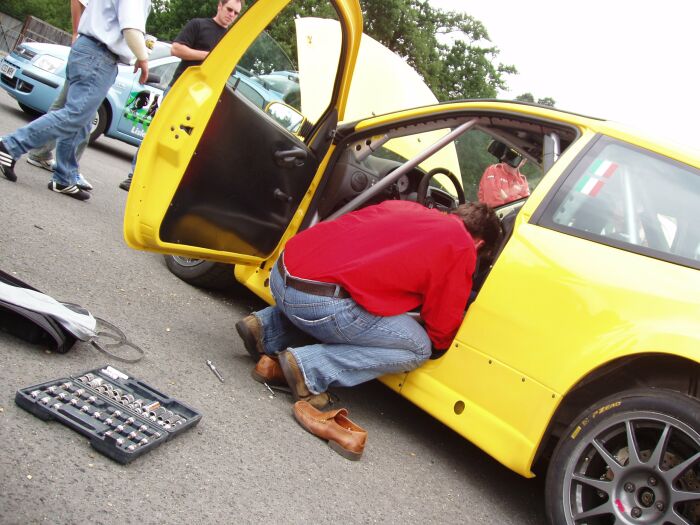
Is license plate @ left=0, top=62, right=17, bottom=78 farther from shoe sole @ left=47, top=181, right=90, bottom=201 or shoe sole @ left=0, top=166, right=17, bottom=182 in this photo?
shoe sole @ left=0, top=166, right=17, bottom=182

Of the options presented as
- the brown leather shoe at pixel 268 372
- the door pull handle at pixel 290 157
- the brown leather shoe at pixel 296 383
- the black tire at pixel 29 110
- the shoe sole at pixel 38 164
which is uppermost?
the door pull handle at pixel 290 157

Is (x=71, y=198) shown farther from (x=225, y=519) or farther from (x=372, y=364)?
(x=225, y=519)

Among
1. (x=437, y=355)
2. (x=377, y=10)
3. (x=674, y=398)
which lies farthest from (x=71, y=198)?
(x=377, y=10)

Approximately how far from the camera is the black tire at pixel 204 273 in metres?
4.39

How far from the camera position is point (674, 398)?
2.43 metres

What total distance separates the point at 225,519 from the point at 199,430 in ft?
1.79

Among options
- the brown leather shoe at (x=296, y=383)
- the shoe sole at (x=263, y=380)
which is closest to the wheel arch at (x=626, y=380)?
the brown leather shoe at (x=296, y=383)

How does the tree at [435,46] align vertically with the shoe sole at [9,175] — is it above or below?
above

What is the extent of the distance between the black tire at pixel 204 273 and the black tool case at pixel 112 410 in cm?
174

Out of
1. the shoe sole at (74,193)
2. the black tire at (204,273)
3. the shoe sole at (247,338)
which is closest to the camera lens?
the shoe sole at (247,338)

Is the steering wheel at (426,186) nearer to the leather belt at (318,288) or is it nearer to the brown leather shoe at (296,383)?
the leather belt at (318,288)

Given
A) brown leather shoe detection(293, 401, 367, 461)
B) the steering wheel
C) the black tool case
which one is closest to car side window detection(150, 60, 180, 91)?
the steering wheel

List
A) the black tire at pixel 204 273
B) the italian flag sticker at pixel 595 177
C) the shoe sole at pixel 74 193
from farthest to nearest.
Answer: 1. the shoe sole at pixel 74 193
2. the black tire at pixel 204 273
3. the italian flag sticker at pixel 595 177

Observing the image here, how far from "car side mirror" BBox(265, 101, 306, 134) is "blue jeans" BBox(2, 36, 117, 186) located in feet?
5.41
